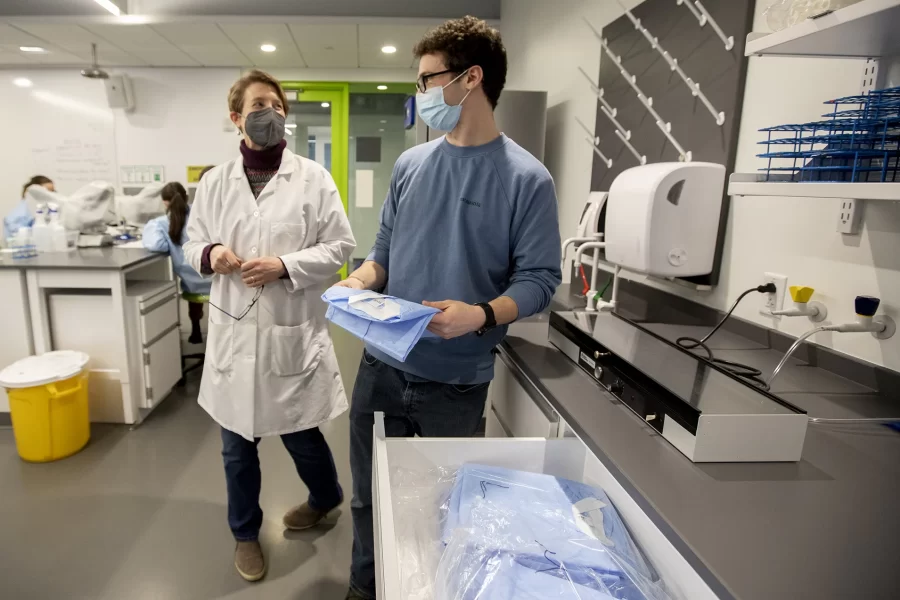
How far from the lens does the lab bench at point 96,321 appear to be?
2531 mm

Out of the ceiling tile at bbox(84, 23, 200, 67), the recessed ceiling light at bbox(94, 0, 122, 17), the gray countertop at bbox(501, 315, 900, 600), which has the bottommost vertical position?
the gray countertop at bbox(501, 315, 900, 600)

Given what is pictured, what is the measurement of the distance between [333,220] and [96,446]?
5.78 ft

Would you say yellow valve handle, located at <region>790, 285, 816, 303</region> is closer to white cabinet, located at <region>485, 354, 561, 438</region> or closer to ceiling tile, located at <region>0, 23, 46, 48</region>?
white cabinet, located at <region>485, 354, 561, 438</region>

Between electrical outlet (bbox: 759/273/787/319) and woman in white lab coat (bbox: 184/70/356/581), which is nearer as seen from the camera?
electrical outlet (bbox: 759/273/787/319)

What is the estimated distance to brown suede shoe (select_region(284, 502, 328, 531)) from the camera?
1964 millimetres

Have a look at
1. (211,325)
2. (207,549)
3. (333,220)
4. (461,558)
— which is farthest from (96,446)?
(461,558)

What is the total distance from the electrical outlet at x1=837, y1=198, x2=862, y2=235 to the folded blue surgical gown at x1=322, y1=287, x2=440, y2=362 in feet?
3.00

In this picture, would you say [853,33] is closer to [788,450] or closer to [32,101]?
[788,450]

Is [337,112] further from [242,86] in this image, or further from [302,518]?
[302,518]

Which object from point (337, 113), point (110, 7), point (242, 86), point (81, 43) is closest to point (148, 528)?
point (242, 86)

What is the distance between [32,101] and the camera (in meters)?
5.64

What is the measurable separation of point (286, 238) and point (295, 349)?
13.4 inches

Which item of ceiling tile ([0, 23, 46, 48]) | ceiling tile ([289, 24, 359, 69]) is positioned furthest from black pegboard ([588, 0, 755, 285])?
ceiling tile ([0, 23, 46, 48])

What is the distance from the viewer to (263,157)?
5.52 feet
